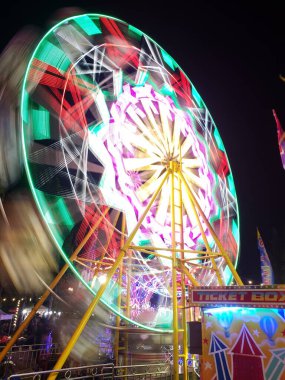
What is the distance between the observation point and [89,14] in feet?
28.5

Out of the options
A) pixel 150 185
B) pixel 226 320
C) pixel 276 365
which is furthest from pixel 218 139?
pixel 276 365

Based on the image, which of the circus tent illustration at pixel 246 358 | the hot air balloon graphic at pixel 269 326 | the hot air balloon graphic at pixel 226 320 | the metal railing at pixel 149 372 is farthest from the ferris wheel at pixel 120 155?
the hot air balloon graphic at pixel 269 326

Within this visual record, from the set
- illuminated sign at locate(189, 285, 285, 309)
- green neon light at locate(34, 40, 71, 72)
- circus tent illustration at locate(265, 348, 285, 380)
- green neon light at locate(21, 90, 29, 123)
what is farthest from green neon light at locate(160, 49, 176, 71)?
circus tent illustration at locate(265, 348, 285, 380)

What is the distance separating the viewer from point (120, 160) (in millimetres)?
9344

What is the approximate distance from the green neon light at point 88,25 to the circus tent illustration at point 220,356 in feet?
27.5

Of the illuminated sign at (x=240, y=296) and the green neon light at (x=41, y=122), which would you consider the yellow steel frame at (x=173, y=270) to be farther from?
the green neon light at (x=41, y=122)

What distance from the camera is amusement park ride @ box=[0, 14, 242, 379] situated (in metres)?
7.11

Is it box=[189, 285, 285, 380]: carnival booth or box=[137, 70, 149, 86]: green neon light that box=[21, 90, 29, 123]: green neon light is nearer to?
box=[137, 70, 149, 86]: green neon light

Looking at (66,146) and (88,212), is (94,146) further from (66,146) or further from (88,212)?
(88,212)

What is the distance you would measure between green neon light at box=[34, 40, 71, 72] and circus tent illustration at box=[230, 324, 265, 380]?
7.15 meters

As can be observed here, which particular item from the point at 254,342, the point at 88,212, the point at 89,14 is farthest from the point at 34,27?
the point at 254,342

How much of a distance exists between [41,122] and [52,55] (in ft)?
5.65

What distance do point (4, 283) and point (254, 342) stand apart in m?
21.3

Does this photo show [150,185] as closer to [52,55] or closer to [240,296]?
[52,55]
